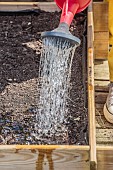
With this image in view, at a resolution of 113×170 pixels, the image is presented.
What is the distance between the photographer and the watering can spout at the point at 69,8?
2160 mm

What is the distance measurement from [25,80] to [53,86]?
0.20 meters

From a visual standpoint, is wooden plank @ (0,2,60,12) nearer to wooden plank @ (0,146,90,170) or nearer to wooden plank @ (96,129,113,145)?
wooden plank @ (96,129,113,145)

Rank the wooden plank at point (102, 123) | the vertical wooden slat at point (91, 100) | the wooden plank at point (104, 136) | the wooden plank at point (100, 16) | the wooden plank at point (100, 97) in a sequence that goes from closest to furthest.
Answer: the vertical wooden slat at point (91, 100) < the wooden plank at point (104, 136) < the wooden plank at point (102, 123) < the wooden plank at point (100, 97) < the wooden plank at point (100, 16)

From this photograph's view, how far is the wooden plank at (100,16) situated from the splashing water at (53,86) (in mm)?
323

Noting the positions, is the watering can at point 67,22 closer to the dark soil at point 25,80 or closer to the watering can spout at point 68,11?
the watering can spout at point 68,11

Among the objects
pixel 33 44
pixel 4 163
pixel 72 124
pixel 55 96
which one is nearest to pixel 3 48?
pixel 33 44

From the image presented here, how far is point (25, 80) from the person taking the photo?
2514 millimetres

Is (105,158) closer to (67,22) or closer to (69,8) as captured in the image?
(67,22)

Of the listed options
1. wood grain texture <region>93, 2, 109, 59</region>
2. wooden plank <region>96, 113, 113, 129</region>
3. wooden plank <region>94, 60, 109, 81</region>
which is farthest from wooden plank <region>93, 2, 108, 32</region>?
wooden plank <region>96, 113, 113, 129</region>

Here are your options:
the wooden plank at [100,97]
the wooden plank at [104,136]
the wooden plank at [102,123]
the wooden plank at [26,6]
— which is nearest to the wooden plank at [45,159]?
the wooden plank at [104,136]

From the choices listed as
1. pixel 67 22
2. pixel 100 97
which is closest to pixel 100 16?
pixel 100 97

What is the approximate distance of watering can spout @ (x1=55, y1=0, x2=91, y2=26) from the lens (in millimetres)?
2160

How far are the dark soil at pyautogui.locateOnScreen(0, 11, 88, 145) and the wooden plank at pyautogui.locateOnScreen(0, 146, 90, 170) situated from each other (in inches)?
5.5

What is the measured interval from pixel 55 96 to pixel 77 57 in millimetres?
377
